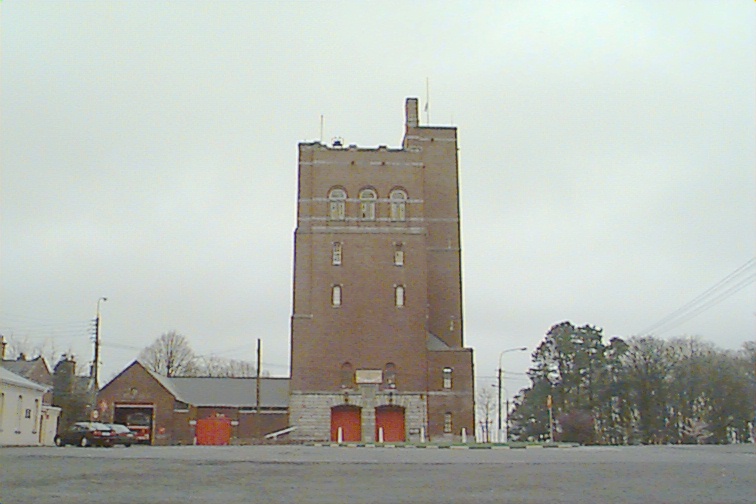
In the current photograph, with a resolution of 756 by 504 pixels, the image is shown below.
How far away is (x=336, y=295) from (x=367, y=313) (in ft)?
8.44

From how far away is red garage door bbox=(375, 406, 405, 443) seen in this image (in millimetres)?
59062

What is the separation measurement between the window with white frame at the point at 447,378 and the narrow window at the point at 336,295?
29.9 ft

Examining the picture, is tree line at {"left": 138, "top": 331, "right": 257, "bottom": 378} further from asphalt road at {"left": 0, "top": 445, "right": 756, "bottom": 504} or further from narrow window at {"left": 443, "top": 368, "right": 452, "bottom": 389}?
asphalt road at {"left": 0, "top": 445, "right": 756, "bottom": 504}

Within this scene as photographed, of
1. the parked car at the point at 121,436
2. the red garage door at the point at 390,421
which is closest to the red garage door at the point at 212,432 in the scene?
the red garage door at the point at 390,421

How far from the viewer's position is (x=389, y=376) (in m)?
59.3

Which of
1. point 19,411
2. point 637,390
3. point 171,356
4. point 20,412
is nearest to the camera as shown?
point 19,411

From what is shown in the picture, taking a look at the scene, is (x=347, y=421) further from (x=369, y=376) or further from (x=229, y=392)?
(x=229, y=392)

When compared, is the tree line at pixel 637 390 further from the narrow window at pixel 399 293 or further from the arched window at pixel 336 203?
the arched window at pixel 336 203

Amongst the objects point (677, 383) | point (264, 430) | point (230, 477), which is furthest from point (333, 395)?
point (230, 477)

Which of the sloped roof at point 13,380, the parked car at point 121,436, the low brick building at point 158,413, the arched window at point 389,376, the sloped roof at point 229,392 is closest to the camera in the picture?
the parked car at point 121,436

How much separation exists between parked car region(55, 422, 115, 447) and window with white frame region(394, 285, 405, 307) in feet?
89.2

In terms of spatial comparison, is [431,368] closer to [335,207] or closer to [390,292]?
[390,292]

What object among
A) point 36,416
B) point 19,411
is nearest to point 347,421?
point 36,416

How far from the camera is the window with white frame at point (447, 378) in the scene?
6038 cm
